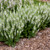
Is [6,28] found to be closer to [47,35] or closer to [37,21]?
[37,21]

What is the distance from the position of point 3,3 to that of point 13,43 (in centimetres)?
231

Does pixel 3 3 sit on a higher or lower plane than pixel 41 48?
higher

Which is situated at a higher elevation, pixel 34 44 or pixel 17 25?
pixel 17 25

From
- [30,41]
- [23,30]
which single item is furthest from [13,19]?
[30,41]

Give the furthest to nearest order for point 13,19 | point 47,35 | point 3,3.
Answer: point 3,3 < point 47,35 < point 13,19

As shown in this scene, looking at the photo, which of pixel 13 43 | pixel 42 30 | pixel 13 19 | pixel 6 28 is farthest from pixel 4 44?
pixel 42 30

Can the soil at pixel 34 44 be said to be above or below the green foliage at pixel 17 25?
below

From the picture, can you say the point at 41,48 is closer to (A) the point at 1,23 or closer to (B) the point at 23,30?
(B) the point at 23,30

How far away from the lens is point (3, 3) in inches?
218

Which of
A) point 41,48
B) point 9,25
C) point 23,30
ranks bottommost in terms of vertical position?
point 41,48

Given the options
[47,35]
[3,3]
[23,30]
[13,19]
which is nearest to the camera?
[13,19]

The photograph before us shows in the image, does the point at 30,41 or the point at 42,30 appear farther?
the point at 42,30

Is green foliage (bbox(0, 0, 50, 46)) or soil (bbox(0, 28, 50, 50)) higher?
green foliage (bbox(0, 0, 50, 46))

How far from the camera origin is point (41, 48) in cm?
374
